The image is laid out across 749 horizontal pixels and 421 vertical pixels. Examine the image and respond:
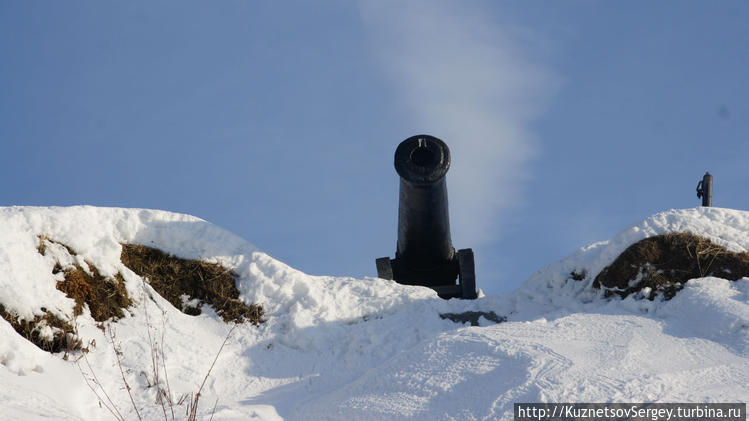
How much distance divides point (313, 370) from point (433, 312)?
1975 millimetres

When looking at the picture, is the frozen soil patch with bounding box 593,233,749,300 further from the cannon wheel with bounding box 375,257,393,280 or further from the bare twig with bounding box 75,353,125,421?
the bare twig with bounding box 75,353,125,421

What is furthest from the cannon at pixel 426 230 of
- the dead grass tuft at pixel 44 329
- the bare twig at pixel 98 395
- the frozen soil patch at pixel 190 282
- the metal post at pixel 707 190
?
the bare twig at pixel 98 395

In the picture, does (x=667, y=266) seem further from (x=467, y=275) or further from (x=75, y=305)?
(x=75, y=305)

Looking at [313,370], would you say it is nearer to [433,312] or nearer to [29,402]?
[433,312]

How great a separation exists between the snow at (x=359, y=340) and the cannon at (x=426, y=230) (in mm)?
1623

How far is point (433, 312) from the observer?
10.2 meters

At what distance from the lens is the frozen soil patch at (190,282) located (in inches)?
397

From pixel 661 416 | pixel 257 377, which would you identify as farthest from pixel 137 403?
pixel 661 416

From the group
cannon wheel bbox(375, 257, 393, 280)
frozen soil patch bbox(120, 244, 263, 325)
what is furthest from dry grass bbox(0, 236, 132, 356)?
cannon wheel bbox(375, 257, 393, 280)

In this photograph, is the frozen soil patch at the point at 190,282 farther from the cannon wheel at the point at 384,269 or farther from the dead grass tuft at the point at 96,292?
the cannon wheel at the point at 384,269

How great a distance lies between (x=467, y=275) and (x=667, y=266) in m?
Result: 3.59

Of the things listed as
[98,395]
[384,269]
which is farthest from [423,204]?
[98,395]

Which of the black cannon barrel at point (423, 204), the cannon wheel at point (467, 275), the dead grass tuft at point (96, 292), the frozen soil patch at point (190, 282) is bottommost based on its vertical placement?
the dead grass tuft at point (96, 292)

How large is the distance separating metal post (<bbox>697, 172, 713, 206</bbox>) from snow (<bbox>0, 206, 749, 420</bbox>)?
1.81 meters
